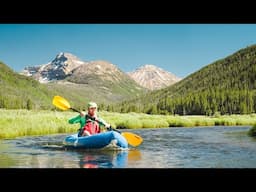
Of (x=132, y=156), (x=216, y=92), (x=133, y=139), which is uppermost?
(x=216, y=92)

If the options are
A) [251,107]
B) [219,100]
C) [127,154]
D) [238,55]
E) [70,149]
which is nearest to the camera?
[127,154]

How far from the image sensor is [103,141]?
8477 mm

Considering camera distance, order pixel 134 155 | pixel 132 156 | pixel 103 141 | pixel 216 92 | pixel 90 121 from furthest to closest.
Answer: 1. pixel 216 92
2. pixel 90 121
3. pixel 103 141
4. pixel 134 155
5. pixel 132 156

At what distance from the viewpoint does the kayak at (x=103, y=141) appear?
27.8 feet

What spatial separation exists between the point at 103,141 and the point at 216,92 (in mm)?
38640

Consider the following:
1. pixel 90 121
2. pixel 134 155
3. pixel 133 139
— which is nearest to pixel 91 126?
pixel 90 121

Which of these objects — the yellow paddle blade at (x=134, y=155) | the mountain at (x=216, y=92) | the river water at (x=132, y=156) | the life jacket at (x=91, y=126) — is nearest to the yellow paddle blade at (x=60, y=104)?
the life jacket at (x=91, y=126)

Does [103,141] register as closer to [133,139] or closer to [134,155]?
[134,155]

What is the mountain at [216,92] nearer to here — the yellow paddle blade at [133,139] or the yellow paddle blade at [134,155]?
the yellow paddle blade at [133,139]
